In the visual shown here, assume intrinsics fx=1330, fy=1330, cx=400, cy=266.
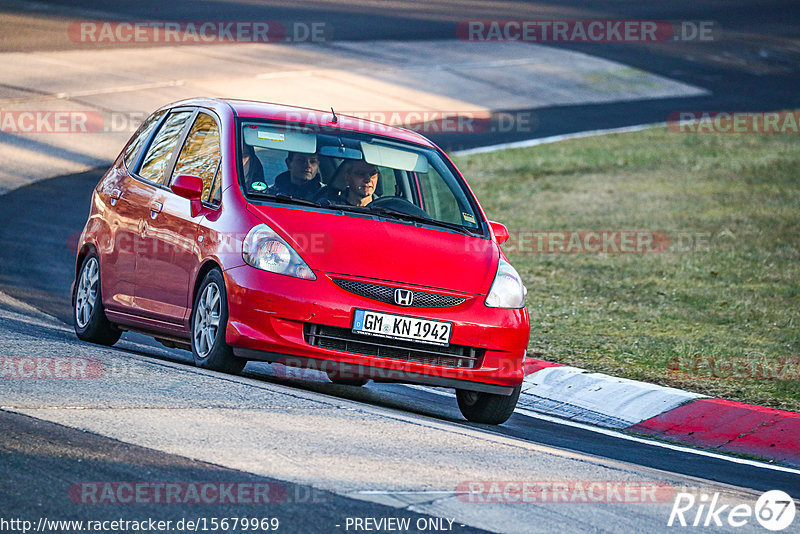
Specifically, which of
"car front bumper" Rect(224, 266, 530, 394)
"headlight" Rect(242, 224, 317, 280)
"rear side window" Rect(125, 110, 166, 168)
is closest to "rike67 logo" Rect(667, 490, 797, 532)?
"car front bumper" Rect(224, 266, 530, 394)

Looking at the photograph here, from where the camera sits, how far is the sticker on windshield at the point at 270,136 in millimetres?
8648

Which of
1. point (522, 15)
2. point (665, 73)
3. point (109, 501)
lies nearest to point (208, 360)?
point (109, 501)

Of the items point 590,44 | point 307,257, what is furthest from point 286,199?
point 590,44

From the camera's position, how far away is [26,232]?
1441cm

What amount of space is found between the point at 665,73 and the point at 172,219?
2700 centimetres

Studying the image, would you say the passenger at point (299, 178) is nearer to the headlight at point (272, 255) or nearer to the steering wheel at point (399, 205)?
the steering wheel at point (399, 205)

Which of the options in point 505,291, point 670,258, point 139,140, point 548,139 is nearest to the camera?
point 505,291

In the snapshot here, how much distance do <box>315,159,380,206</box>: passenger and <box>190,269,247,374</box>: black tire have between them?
0.91m

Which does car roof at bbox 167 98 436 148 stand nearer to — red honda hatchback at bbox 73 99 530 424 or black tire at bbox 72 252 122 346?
red honda hatchback at bbox 73 99 530 424

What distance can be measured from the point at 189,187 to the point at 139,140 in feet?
5.55

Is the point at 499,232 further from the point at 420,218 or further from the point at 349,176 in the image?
the point at 349,176

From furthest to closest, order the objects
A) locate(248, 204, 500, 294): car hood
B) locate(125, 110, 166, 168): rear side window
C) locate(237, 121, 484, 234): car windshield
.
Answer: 1. locate(125, 110, 166, 168): rear side window
2. locate(237, 121, 484, 234): car windshield
3. locate(248, 204, 500, 294): car hood

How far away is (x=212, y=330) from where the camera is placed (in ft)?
26.2

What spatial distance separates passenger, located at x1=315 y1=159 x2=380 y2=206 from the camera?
8438 millimetres
